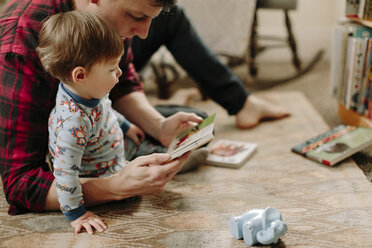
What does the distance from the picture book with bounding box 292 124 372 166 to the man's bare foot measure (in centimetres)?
28

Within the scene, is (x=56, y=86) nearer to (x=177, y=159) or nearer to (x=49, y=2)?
(x=49, y=2)

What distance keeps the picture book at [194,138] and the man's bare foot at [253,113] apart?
49cm

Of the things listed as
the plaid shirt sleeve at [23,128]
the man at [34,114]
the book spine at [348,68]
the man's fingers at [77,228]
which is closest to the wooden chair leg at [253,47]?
the book spine at [348,68]

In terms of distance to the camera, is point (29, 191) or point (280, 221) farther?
point (29, 191)

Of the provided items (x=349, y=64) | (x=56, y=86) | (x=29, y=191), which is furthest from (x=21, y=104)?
(x=349, y=64)

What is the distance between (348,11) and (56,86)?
1058 mm

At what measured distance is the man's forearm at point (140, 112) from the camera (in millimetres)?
1276

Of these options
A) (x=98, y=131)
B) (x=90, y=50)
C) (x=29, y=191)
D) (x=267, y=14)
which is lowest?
(x=267, y=14)

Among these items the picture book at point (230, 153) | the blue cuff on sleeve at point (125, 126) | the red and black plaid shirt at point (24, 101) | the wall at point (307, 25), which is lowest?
the wall at point (307, 25)

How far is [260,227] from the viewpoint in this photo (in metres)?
0.86

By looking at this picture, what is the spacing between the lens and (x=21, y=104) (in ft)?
3.06

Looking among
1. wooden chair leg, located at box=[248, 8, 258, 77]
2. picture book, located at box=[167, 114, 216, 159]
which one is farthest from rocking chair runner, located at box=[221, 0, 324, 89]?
picture book, located at box=[167, 114, 216, 159]

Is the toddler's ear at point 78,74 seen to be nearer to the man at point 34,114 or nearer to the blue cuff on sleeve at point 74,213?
the man at point 34,114

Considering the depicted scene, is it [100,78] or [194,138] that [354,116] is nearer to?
[194,138]
